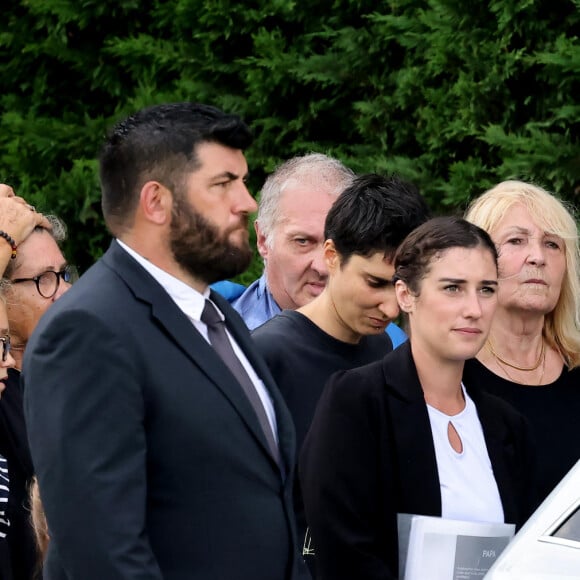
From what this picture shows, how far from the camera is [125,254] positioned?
9.53ft

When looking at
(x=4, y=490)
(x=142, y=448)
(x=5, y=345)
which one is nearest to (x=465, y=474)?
(x=142, y=448)

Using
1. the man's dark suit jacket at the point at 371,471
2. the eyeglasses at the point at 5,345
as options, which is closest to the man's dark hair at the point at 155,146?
the man's dark suit jacket at the point at 371,471

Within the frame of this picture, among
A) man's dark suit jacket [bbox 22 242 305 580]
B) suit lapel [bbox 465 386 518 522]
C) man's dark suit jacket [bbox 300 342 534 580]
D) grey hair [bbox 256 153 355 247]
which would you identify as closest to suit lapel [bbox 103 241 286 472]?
man's dark suit jacket [bbox 22 242 305 580]

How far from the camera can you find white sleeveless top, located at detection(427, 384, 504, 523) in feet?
11.4

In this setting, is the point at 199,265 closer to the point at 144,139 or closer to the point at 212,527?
the point at 144,139

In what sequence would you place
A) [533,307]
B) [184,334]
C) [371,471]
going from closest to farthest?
1. [184,334]
2. [371,471]
3. [533,307]

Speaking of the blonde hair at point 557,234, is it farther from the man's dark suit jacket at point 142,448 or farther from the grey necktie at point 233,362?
the man's dark suit jacket at point 142,448

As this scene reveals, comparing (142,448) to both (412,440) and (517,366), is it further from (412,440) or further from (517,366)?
(517,366)

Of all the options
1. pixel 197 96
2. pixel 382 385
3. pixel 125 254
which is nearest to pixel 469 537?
pixel 382 385

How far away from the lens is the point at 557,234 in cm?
455

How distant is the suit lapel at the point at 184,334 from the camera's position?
2.81m

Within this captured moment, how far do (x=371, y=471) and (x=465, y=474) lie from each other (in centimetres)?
26

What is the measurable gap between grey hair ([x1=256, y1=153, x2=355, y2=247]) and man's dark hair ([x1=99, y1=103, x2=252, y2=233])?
6.50 ft

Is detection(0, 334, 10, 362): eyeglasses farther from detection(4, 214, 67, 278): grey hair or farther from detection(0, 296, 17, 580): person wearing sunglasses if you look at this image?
detection(4, 214, 67, 278): grey hair
